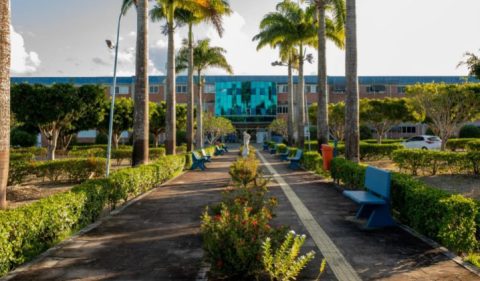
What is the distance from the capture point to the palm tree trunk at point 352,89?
1633 cm

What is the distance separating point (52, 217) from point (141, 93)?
9.11m

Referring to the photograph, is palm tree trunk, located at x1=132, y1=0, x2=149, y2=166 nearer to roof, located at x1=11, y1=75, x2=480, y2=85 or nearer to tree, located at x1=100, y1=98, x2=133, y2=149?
tree, located at x1=100, y1=98, x2=133, y2=149

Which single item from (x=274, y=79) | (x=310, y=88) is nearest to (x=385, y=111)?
(x=310, y=88)

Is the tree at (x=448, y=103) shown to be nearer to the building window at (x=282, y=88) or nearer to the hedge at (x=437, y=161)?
the hedge at (x=437, y=161)

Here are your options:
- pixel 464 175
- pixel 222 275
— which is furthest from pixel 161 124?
pixel 222 275

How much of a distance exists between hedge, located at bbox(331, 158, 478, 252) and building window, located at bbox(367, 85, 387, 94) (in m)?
72.3

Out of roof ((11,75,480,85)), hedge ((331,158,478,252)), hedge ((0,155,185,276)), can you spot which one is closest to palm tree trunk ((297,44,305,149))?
hedge ((0,155,185,276))

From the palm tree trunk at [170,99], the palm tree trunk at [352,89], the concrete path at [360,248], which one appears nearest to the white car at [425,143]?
the palm tree trunk at [352,89]

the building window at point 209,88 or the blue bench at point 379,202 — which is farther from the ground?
the building window at point 209,88

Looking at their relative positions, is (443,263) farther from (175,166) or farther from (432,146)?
(432,146)

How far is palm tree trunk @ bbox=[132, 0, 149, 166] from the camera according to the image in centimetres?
1555

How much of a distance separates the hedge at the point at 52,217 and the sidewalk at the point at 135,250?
0.97ft

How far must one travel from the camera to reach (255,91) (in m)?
80.8

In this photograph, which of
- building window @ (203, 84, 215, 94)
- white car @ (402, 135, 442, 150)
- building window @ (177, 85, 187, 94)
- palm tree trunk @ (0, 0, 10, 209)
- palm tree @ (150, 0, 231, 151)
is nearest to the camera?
palm tree trunk @ (0, 0, 10, 209)
